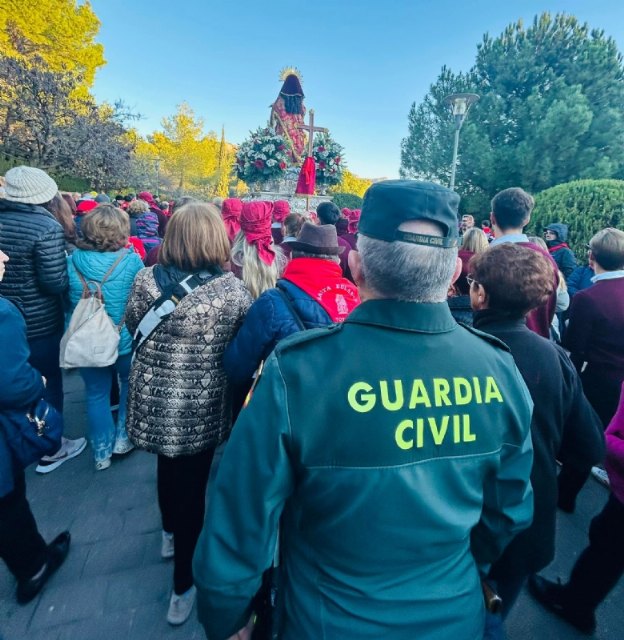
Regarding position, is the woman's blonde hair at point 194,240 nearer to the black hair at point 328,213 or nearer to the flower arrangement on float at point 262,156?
the black hair at point 328,213

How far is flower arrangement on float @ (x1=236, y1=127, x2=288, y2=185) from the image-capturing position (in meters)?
11.5

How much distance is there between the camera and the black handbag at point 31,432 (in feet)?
6.33

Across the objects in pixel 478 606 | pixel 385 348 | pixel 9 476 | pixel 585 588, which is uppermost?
pixel 385 348

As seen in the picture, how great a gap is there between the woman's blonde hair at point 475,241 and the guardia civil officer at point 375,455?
8.78ft

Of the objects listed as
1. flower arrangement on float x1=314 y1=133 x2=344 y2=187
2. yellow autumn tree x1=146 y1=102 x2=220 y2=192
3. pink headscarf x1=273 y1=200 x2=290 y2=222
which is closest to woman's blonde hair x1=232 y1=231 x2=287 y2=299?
pink headscarf x1=273 y1=200 x2=290 y2=222

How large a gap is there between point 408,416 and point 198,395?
53.9 inches

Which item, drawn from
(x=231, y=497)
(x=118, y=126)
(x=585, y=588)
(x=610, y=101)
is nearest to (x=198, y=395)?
(x=231, y=497)

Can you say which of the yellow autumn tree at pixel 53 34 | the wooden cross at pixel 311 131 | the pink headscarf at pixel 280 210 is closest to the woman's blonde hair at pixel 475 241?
the pink headscarf at pixel 280 210

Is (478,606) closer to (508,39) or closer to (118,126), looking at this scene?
(118,126)

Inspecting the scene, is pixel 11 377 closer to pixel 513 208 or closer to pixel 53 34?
pixel 513 208

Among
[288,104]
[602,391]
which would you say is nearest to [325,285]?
[602,391]

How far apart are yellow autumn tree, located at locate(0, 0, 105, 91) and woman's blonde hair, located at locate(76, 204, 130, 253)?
21511 mm

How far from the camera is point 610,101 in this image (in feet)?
64.4

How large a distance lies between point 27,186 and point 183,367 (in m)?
1.92
